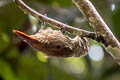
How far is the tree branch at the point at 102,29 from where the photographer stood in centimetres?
116

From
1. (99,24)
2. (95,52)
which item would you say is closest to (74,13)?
(95,52)

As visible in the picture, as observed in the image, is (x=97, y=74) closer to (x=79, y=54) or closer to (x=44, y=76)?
(x=44, y=76)

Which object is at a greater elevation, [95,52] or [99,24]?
[99,24]

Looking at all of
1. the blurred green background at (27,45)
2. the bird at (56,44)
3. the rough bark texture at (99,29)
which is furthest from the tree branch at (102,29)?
the blurred green background at (27,45)

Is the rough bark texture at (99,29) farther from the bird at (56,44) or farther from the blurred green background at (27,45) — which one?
the blurred green background at (27,45)

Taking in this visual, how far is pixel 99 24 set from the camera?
116 cm

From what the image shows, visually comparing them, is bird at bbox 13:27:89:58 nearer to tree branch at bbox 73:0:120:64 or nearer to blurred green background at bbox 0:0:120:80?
tree branch at bbox 73:0:120:64

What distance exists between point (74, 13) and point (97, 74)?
56cm

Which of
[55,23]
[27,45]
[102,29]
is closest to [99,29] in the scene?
[102,29]

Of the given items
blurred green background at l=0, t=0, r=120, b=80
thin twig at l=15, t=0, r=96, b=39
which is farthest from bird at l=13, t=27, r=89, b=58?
blurred green background at l=0, t=0, r=120, b=80

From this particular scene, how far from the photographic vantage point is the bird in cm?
126

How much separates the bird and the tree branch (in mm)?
142

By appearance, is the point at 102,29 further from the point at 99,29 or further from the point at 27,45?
the point at 27,45

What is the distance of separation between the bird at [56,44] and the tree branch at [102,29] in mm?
142
